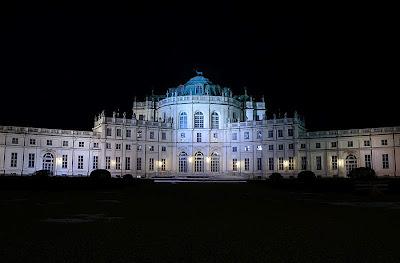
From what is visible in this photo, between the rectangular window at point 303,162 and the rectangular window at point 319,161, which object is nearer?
the rectangular window at point 319,161

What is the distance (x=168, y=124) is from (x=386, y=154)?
47700mm

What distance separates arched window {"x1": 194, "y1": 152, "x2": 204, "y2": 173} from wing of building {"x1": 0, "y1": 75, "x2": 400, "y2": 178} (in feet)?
0.77

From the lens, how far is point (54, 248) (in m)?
9.98

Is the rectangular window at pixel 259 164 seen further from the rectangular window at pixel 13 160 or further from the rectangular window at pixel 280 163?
the rectangular window at pixel 13 160

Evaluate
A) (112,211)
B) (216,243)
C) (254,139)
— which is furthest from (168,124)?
(216,243)

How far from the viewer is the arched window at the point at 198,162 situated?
94188mm

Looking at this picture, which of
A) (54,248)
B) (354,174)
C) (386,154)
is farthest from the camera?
(386,154)

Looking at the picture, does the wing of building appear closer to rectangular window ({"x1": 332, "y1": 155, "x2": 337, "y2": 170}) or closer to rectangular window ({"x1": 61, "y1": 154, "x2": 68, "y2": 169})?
rectangular window ({"x1": 61, "y1": 154, "x2": 68, "y2": 169})

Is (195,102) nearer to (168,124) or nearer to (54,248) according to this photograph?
(168,124)

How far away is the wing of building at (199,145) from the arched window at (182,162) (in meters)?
0.12

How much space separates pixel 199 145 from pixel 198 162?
414cm

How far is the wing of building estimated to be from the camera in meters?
79.2

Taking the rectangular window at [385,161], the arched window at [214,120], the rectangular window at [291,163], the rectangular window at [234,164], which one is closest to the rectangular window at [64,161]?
the arched window at [214,120]

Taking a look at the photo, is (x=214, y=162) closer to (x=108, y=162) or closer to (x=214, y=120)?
(x=214, y=120)
